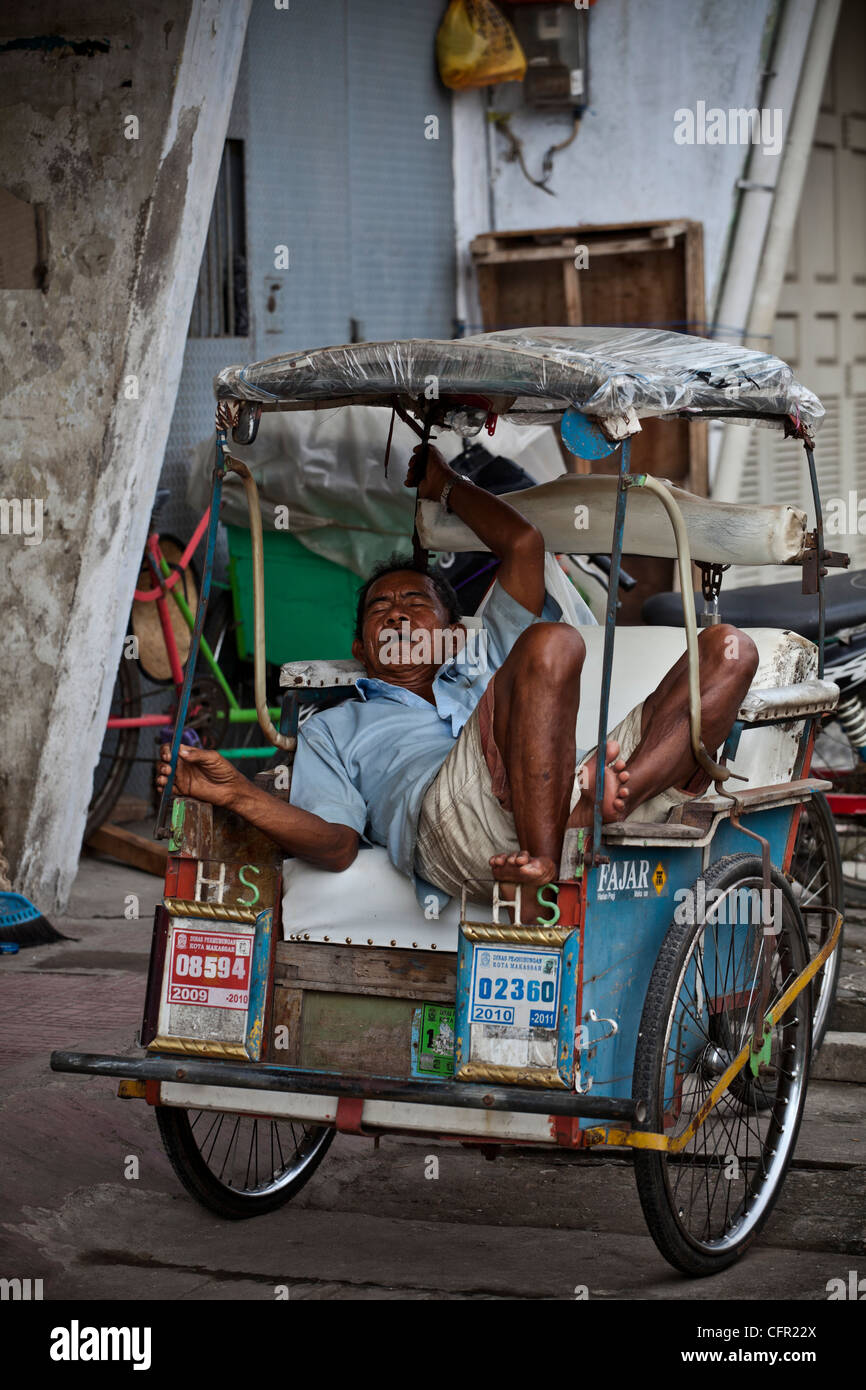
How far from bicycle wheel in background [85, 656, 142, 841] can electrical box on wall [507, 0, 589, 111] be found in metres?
4.01

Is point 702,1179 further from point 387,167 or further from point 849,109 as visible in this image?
point 849,109

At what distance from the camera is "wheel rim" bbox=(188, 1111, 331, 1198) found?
385 cm

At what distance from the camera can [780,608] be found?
5.33 m

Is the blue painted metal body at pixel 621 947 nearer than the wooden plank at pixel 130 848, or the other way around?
the blue painted metal body at pixel 621 947

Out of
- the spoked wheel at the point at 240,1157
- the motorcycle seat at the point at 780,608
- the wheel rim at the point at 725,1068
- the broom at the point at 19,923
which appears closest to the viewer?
the wheel rim at the point at 725,1068

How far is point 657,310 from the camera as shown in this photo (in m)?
8.68

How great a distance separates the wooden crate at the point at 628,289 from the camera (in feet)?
27.9

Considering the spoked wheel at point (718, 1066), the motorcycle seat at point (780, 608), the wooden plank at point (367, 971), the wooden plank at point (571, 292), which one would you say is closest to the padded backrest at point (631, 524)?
the spoked wheel at point (718, 1066)

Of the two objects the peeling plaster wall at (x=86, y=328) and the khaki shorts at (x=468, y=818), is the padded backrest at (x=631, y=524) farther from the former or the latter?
the peeling plaster wall at (x=86, y=328)

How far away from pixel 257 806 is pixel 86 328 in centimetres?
298

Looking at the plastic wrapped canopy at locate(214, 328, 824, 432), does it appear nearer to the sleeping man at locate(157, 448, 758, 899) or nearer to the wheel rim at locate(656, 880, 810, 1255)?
the sleeping man at locate(157, 448, 758, 899)

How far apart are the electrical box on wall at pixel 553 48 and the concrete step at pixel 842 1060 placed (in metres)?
5.73

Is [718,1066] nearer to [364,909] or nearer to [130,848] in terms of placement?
[364,909]

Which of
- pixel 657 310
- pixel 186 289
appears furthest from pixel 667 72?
pixel 186 289
